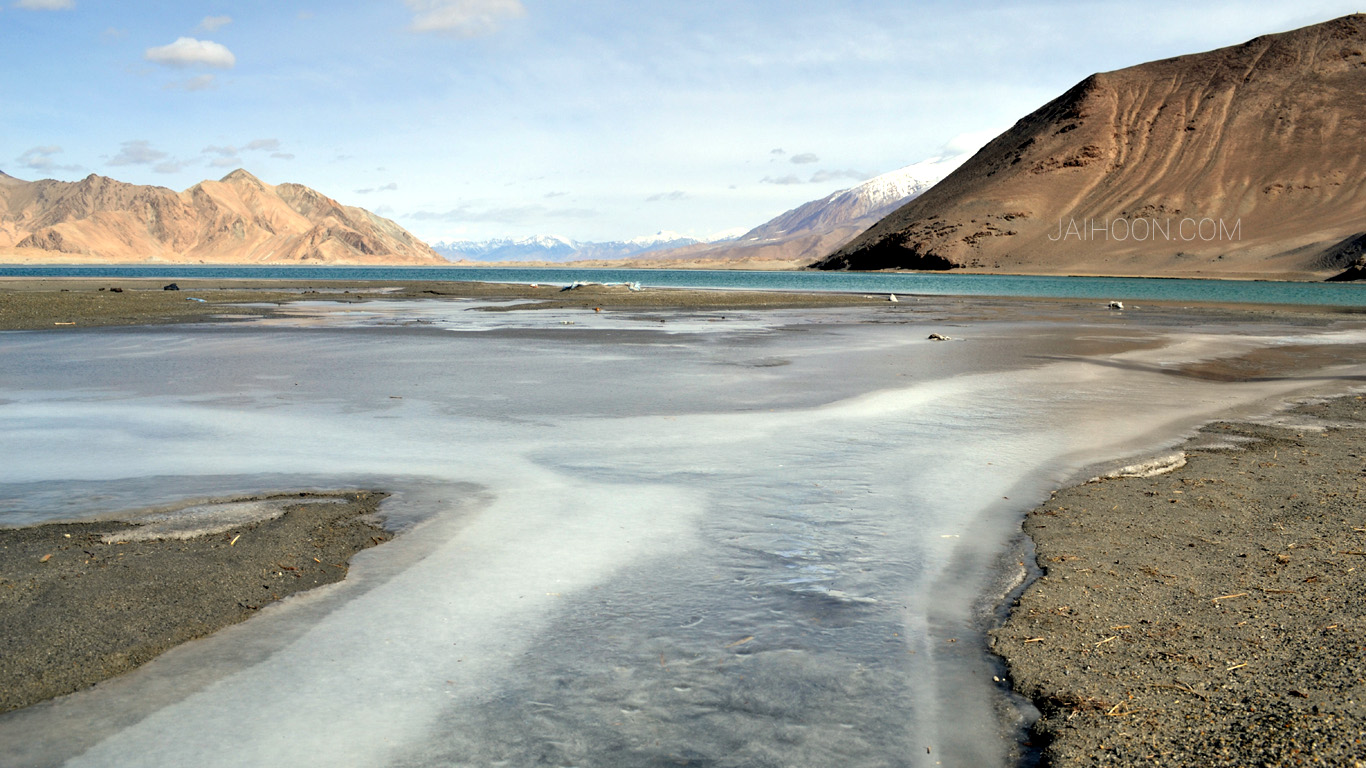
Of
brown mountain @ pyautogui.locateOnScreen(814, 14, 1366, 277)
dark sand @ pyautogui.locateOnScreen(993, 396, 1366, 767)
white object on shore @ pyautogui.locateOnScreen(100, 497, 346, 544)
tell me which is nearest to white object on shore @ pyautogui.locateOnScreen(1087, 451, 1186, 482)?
dark sand @ pyautogui.locateOnScreen(993, 396, 1366, 767)

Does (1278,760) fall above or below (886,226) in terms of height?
below

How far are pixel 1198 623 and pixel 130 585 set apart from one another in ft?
19.0

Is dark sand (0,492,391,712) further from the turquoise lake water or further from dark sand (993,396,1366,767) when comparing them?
the turquoise lake water

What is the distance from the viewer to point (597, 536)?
6.25m

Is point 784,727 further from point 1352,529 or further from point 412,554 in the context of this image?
point 1352,529

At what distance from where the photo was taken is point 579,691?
3.96m

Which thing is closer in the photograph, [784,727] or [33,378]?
[784,727]

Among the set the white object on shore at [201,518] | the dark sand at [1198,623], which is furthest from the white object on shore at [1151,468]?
the white object on shore at [201,518]

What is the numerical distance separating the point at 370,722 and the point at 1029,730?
8.91 ft

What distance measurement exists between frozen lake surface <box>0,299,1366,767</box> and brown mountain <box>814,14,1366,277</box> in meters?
97.6

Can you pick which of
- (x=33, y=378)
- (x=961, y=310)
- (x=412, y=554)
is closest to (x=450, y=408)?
(x=412, y=554)

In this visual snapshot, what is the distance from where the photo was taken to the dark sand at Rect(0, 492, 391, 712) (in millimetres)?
4223

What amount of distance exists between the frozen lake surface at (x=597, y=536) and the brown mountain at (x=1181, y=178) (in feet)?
320

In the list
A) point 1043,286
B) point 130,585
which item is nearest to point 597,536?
point 130,585
